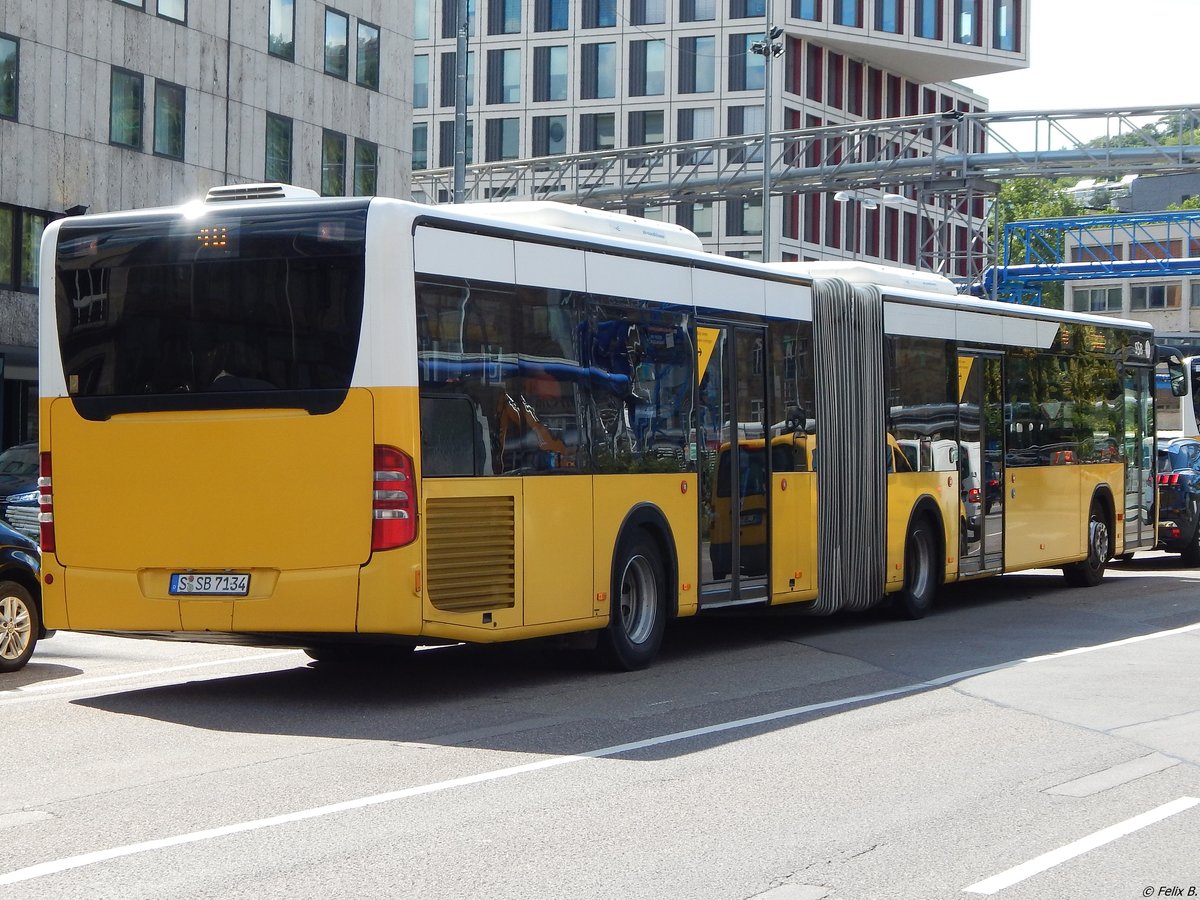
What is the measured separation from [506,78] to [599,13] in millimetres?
5282

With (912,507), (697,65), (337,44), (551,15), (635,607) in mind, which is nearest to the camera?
(635,607)

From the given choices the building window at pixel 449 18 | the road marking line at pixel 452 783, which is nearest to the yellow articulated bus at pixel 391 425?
the road marking line at pixel 452 783

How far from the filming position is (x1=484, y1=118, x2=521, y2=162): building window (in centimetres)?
8419

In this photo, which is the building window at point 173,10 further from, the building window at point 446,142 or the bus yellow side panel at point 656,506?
the building window at point 446,142

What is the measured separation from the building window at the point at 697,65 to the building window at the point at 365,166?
37.9m

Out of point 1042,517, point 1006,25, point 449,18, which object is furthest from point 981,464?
point 449,18

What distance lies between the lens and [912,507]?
A: 59.5 ft

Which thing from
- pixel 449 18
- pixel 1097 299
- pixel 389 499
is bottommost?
pixel 389 499

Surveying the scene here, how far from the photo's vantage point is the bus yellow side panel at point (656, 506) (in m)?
12.8

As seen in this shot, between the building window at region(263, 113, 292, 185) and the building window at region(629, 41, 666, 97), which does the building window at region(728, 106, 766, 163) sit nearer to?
the building window at region(629, 41, 666, 97)

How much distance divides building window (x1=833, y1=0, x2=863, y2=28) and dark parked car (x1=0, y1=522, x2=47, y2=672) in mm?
68719

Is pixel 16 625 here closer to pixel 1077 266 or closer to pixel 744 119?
pixel 1077 266

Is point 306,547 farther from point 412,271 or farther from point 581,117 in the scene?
point 581,117

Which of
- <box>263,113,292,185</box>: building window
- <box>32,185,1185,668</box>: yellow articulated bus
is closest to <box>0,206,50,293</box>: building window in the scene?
<box>263,113,292,185</box>: building window
